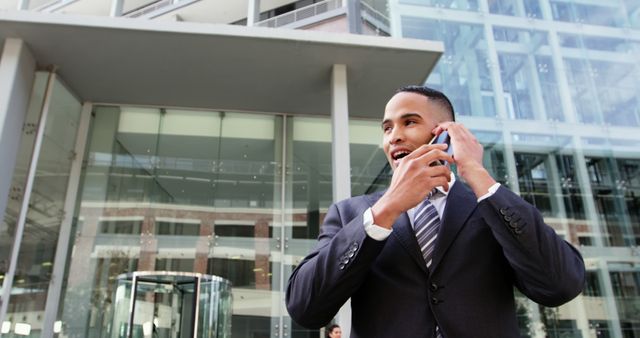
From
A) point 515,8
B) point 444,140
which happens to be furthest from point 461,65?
point 444,140

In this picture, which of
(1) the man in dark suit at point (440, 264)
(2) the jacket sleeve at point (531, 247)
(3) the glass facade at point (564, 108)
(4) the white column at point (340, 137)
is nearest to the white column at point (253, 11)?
(3) the glass facade at point (564, 108)

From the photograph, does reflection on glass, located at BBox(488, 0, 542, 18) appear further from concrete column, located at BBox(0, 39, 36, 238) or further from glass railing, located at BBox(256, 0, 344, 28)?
concrete column, located at BBox(0, 39, 36, 238)

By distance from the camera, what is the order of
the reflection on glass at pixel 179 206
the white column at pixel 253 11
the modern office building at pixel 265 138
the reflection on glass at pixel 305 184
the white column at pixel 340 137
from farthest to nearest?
the white column at pixel 253 11, the reflection on glass at pixel 305 184, the reflection on glass at pixel 179 206, the modern office building at pixel 265 138, the white column at pixel 340 137

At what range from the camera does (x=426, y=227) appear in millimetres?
1309

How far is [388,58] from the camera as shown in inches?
344

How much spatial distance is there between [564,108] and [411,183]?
35.3 feet

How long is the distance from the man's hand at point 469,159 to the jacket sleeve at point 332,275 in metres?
0.27

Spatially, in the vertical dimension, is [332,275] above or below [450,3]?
below

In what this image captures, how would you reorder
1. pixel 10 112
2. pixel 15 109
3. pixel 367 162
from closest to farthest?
pixel 10 112, pixel 15 109, pixel 367 162

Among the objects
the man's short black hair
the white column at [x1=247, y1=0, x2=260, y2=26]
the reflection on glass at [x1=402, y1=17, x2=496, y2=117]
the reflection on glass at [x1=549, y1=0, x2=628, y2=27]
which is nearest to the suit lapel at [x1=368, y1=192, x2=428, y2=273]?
the man's short black hair

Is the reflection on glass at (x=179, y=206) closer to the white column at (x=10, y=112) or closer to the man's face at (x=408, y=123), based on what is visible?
the white column at (x=10, y=112)

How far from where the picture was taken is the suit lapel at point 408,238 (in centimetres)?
123

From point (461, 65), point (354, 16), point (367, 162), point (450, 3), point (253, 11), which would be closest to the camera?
point (367, 162)

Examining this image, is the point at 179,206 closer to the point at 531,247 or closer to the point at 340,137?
the point at 340,137
